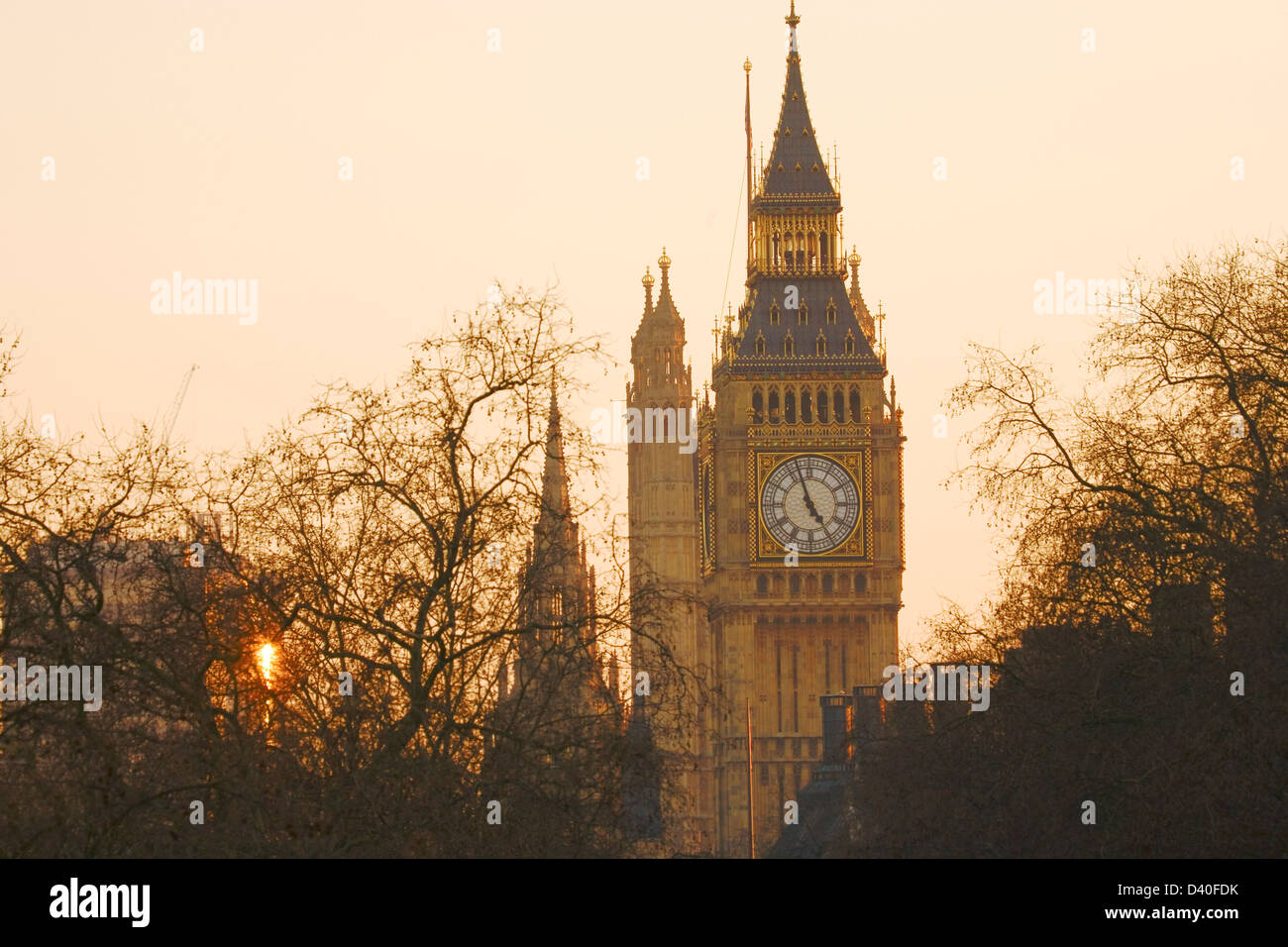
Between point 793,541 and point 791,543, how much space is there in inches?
7.7

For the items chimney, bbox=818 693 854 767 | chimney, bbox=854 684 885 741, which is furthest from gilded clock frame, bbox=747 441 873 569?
chimney, bbox=854 684 885 741

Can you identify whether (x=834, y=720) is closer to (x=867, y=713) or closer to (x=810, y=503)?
(x=810, y=503)

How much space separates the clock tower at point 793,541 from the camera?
16725 cm

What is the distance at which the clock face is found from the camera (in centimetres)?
16725

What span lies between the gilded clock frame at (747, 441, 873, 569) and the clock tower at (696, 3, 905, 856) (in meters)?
0.07

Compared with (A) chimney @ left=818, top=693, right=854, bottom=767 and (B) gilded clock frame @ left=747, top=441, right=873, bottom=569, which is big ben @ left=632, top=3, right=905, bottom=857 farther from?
(A) chimney @ left=818, top=693, right=854, bottom=767

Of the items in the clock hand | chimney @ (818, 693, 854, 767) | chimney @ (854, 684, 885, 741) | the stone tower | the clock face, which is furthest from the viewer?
the stone tower

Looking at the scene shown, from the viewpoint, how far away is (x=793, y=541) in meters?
168

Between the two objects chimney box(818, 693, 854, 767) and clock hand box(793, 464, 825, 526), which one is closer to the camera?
chimney box(818, 693, 854, 767)

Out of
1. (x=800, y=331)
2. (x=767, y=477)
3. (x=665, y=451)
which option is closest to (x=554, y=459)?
(x=767, y=477)

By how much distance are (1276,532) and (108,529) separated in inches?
683
